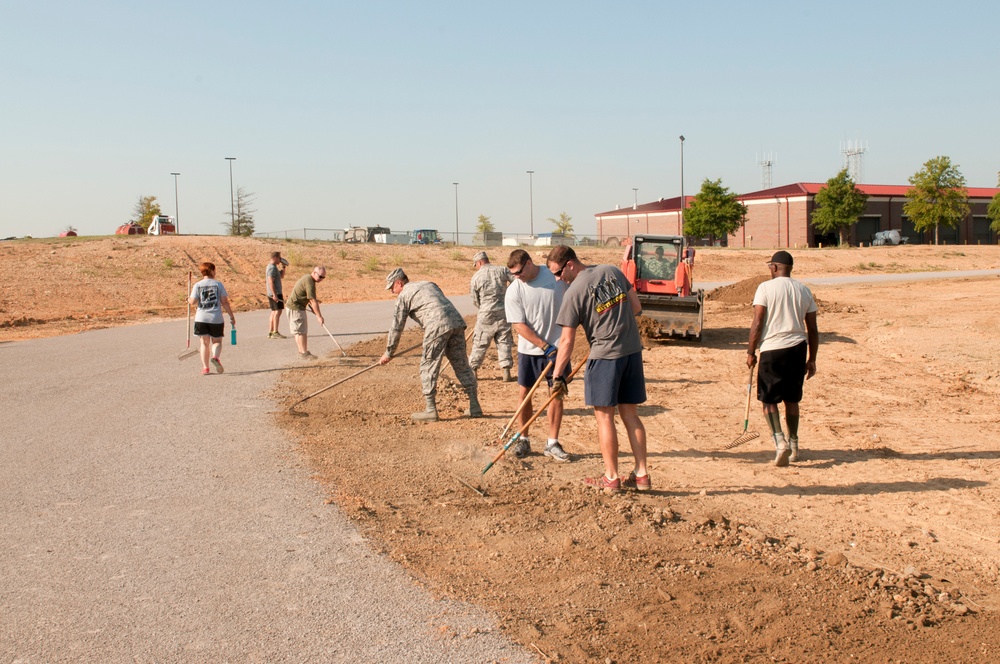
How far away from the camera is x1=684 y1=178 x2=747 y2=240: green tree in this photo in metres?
62.2

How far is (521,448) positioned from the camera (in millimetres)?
7531

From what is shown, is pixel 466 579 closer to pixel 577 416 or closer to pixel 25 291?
pixel 577 416

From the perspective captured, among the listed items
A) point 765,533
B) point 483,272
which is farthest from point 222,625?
point 483,272

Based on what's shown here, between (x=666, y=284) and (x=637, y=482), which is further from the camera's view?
(x=666, y=284)

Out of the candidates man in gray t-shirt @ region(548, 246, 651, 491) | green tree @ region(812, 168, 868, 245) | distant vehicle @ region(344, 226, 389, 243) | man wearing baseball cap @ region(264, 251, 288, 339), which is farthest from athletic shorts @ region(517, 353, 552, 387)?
green tree @ region(812, 168, 868, 245)

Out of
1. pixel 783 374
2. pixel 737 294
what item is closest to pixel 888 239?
pixel 737 294

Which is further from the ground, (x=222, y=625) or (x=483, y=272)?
(x=483, y=272)

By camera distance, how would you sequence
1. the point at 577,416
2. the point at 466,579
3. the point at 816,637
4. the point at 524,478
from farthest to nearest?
the point at 577,416 < the point at 524,478 < the point at 466,579 < the point at 816,637

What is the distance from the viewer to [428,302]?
8.97 metres

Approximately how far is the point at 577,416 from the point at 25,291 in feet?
85.0

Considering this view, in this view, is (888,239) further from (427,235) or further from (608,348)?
(608,348)

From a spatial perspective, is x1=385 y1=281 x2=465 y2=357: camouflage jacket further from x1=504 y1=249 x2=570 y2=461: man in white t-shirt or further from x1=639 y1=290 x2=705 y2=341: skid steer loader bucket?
x1=639 y1=290 x2=705 y2=341: skid steer loader bucket

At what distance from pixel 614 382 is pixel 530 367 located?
1.95 meters

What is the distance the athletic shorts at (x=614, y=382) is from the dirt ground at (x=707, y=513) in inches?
28.6
